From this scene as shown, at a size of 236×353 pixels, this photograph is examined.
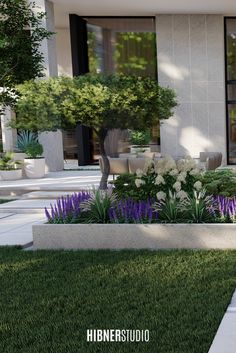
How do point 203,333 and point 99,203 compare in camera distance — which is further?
point 99,203

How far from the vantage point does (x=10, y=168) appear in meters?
20.0

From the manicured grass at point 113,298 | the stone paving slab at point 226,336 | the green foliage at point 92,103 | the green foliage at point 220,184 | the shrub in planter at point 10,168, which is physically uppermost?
the green foliage at point 92,103

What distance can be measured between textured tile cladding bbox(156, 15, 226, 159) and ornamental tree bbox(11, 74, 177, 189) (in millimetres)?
10215

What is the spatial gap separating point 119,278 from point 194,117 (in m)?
17.1

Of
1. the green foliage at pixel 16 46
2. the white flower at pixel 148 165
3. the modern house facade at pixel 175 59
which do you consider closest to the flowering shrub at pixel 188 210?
the white flower at pixel 148 165

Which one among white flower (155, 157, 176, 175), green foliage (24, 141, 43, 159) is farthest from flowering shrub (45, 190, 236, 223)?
green foliage (24, 141, 43, 159)

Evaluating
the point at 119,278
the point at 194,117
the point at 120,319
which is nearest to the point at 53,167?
the point at 194,117

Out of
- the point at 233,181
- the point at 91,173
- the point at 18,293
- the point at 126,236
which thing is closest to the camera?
the point at 18,293

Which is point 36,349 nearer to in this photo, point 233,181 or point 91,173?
point 233,181

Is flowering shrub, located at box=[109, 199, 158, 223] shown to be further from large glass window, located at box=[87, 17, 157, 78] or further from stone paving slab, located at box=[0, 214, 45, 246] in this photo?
large glass window, located at box=[87, 17, 157, 78]

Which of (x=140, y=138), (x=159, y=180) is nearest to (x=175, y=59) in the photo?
(x=140, y=138)

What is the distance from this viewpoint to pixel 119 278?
23.9 ft

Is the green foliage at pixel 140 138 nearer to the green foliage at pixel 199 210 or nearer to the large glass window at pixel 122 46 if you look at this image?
the large glass window at pixel 122 46

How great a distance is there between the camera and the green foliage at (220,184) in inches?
389
